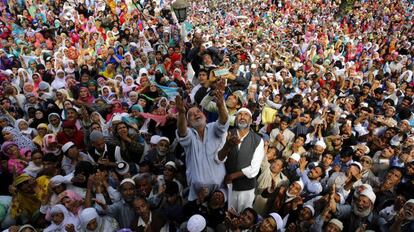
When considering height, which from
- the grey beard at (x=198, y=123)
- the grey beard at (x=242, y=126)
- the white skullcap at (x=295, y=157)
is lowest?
the white skullcap at (x=295, y=157)

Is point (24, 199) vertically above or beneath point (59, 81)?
above

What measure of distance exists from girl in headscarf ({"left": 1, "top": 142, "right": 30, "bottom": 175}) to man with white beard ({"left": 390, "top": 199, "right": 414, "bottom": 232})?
4015 millimetres

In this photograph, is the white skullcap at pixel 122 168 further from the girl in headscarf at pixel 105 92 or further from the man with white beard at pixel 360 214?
the girl in headscarf at pixel 105 92

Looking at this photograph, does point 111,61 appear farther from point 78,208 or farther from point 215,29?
point 215,29

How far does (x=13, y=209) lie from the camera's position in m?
3.35

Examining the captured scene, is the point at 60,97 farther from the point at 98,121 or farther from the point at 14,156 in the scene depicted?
the point at 14,156

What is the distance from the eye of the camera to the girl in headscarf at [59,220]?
10.0 feet

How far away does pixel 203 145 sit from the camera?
286 cm

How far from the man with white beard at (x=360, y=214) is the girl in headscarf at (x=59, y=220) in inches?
99.0

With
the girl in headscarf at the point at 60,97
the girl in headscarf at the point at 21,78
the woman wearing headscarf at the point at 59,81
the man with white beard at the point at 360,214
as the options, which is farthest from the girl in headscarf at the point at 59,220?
the girl in headscarf at the point at 21,78

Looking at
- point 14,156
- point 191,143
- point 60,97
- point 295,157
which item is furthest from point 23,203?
point 295,157

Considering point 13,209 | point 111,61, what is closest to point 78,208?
point 13,209

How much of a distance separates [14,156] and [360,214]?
3.98 m

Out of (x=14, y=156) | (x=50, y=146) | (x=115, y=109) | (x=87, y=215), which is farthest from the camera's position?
(x=115, y=109)
